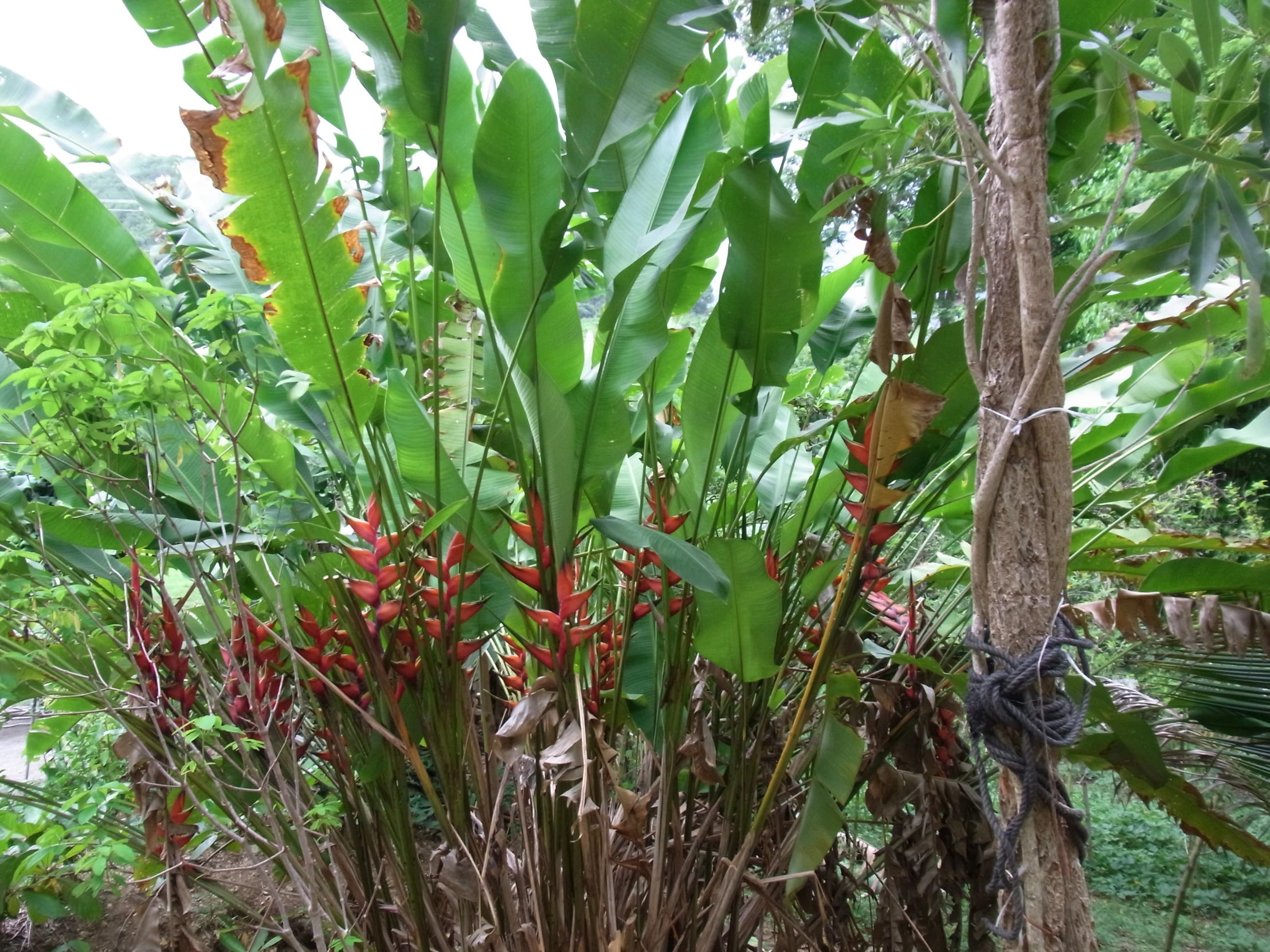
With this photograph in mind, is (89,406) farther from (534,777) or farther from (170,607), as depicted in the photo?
(534,777)

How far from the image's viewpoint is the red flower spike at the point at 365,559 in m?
1.00

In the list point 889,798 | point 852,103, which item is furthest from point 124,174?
point 889,798

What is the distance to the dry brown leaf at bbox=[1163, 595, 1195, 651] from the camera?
3.94 ft

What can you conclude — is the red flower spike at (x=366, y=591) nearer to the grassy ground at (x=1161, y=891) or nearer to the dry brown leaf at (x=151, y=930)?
the dry brown leaf at (x=151, y=930)

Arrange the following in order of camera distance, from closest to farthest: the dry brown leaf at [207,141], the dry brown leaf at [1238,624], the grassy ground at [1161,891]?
1. the dry brown leaf at [207,141]
2. the dry brown leaf at [1238,624]
3. the grassy ground at [1161,891]

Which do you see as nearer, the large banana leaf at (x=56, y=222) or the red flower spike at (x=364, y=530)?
the red flower spike at (x=364, y=530)

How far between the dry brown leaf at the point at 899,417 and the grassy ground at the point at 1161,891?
148cm

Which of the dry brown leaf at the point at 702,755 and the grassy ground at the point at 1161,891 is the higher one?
the dry brown leaf at the point at 702,755

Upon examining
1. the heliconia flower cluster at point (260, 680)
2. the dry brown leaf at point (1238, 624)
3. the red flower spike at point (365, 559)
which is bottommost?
the dry brown leaf at point (1238, 624)

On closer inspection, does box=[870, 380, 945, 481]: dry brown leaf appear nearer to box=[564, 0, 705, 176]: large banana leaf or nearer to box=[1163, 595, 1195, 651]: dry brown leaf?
box=[564, 0, 705, 176]: large banana leaf

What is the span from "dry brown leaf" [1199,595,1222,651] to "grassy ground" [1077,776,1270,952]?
0.92 metres

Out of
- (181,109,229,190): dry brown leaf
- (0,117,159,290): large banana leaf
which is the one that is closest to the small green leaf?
(181,109,229,190): dry brown leaf

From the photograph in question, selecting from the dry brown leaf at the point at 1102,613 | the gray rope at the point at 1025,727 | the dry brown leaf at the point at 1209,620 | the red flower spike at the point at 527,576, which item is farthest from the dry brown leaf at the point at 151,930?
the dry brown leaf at the point at 1209,620

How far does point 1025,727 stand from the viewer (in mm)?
858
